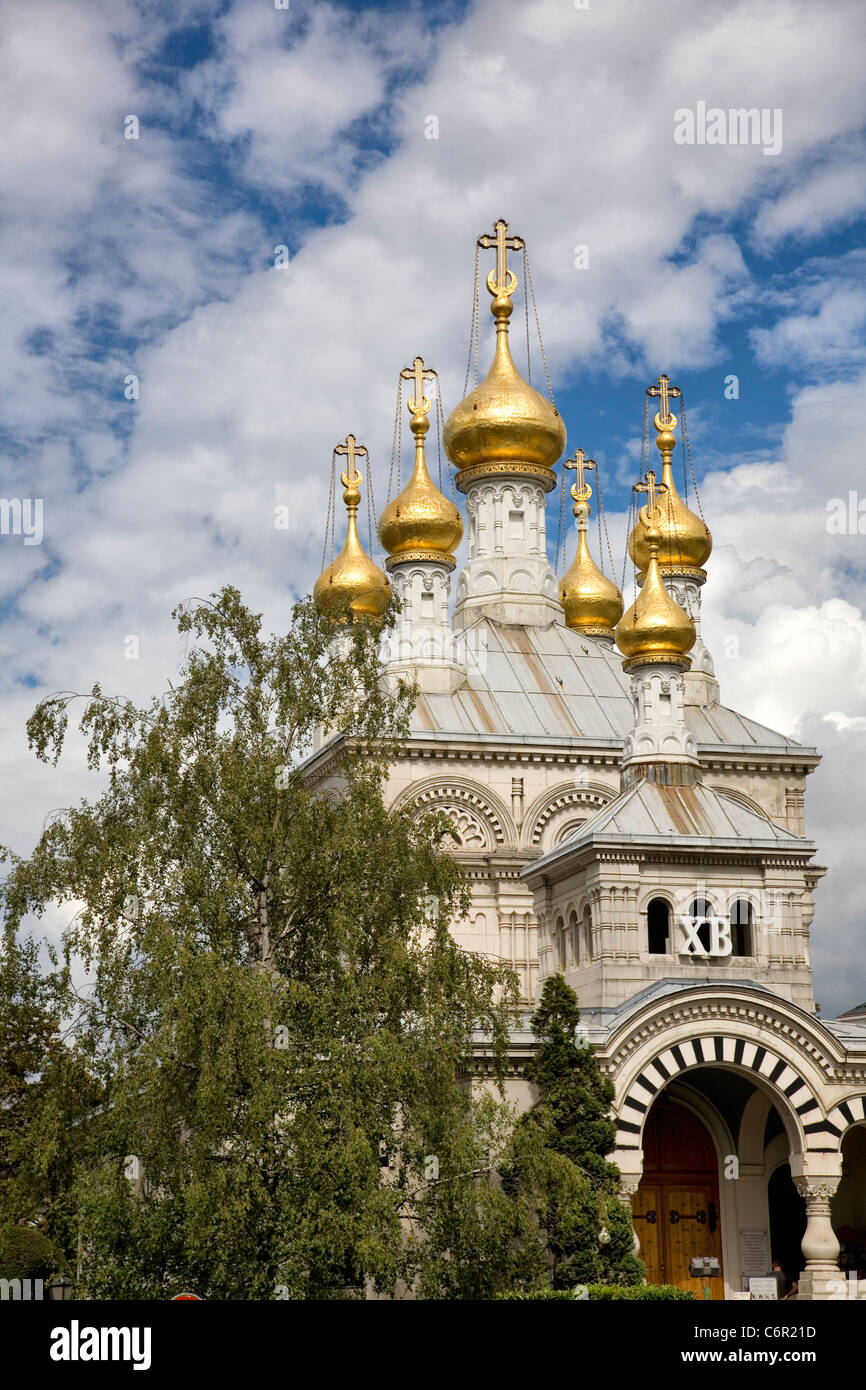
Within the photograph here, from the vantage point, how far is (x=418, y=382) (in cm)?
4050

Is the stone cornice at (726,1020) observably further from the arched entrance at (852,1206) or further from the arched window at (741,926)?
the arched entrance at (852,1206)

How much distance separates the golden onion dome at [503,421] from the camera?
3906 cm

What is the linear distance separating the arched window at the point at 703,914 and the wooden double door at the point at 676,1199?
2727 millimetres

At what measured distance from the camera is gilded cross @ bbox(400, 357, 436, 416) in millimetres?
40094

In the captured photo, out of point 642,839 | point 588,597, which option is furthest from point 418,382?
point 642,839

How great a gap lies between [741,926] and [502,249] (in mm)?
15045

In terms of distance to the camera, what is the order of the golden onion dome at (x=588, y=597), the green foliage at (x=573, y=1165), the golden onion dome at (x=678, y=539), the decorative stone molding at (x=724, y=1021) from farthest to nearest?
the golden onion dome at (x=588, y=597) → the golden onion dome at (x=678, y=539) → the decorative stone molding at (x=724, y=1021) → the green foliage at (x=573, y=1165)

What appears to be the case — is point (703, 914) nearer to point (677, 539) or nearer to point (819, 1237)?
point (819, 1237)

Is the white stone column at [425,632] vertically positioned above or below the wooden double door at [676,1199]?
above

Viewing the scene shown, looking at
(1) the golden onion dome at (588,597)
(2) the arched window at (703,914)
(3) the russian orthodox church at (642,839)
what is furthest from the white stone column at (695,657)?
(2) the arched window at (703,914)

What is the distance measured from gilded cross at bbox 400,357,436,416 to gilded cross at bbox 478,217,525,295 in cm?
221
